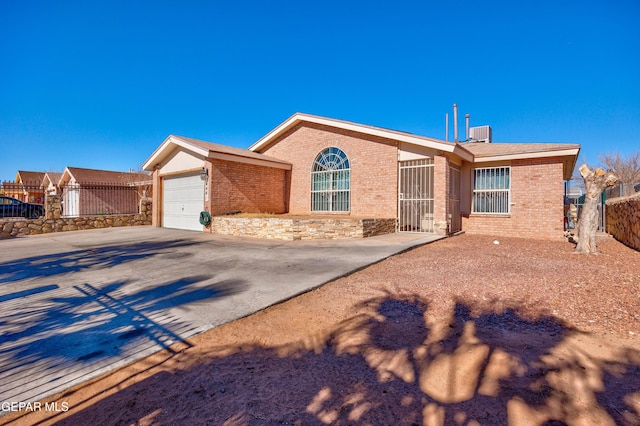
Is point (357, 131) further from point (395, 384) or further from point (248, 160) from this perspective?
point (395, 384)

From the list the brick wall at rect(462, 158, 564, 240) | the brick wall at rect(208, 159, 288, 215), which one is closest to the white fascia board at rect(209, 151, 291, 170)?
the brick wall at rect(208, 159, 288, 215)

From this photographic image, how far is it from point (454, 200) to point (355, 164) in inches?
171

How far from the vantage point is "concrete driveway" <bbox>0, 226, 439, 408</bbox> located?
2.89 meters

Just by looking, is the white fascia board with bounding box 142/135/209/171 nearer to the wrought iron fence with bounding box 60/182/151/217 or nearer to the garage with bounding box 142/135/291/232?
the garage with bounding box 142/135/291/232

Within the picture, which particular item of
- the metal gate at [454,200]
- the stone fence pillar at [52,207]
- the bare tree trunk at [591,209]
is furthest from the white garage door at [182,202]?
the bare tree trunk at [591,209]

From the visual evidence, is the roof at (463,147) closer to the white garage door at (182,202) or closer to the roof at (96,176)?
the white garage door at (182,202)

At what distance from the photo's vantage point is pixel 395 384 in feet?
8.29

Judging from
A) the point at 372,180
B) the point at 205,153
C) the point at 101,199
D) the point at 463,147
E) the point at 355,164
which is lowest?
the point at 101,199

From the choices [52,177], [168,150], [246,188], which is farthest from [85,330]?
[52,177]

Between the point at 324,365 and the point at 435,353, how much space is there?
3.62 feet

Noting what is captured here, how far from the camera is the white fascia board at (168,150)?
1251 cm

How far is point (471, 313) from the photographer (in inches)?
155

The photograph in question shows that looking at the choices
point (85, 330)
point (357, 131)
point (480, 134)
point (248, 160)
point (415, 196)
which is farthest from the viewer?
point (480, 134)

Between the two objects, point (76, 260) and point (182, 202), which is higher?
point (182, 202)
